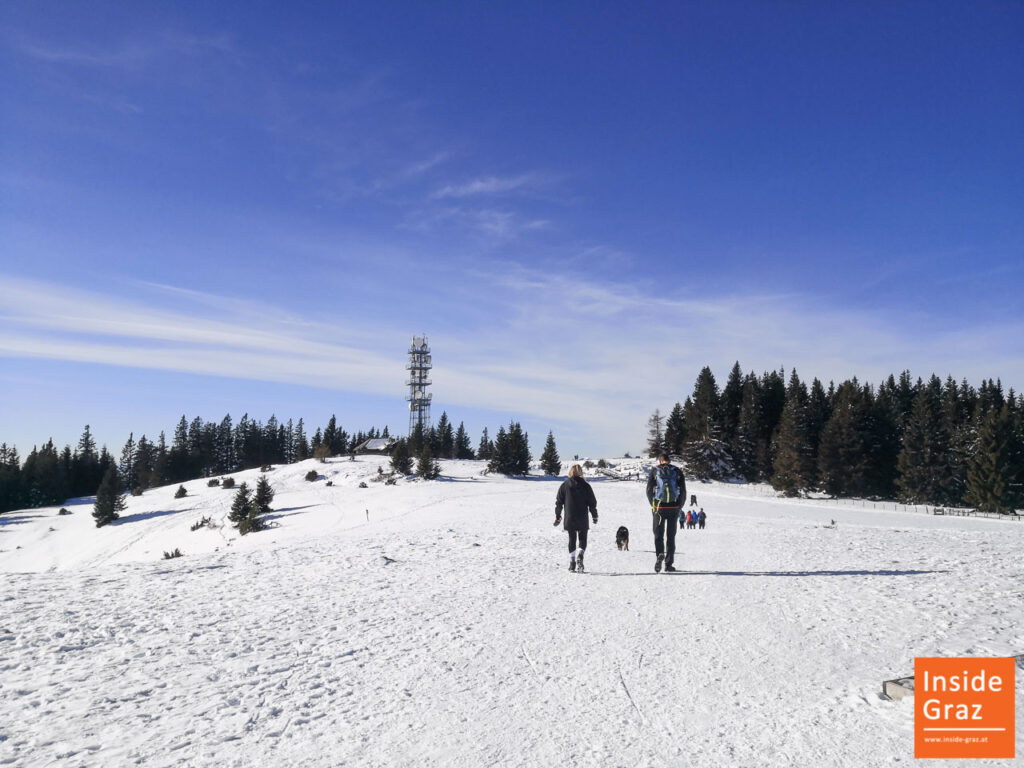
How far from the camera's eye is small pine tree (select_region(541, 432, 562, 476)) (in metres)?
73.2

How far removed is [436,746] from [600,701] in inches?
65.4

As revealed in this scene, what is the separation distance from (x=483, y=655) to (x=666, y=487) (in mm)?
6131

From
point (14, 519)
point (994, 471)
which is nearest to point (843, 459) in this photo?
point (994, 471)

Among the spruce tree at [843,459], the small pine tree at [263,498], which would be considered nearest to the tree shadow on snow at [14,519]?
the small pine tree at [263,498]

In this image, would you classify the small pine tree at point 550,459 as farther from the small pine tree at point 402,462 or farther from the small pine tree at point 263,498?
the small pine tree at point 263,498

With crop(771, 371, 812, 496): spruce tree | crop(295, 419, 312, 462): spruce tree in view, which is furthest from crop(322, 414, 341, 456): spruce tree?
crop(771, 371, 812, 496): spruce tree

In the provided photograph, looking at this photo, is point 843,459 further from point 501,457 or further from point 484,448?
point 484,448

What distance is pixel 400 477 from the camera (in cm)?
5638

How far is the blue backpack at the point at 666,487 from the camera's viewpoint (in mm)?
11484

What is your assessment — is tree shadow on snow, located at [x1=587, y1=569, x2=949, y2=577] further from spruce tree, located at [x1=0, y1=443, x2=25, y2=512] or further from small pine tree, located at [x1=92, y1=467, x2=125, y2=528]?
spruce tree, located at [x1=0, y1=443, x2=25, y2=512]

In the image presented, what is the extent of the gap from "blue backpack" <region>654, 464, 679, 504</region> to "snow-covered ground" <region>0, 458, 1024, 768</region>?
1515 millimetres

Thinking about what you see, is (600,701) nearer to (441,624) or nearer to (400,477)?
(441,624)

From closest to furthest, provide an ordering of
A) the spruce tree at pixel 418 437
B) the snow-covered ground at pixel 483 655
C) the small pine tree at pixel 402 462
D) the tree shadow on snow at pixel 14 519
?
the snow-covered ground at pixel 483 655 → the tree shadow on snow at pixel 14 519 → the small pine tree at pixel 402 462 → the spruce tree at pixel 418 437

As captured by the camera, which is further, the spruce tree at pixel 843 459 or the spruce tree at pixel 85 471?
the spruce tree at pixel 85 471
